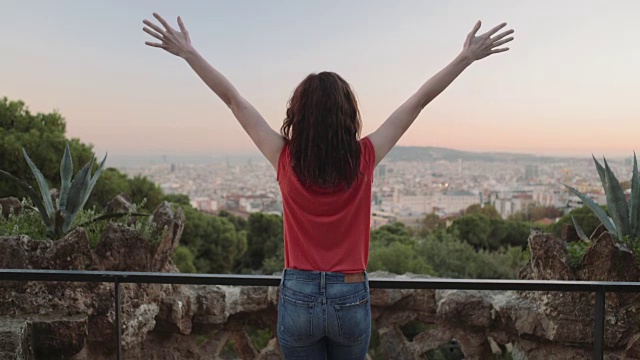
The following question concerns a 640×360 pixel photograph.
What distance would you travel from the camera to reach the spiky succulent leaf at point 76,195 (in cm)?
359

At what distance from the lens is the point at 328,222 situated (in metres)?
1.52

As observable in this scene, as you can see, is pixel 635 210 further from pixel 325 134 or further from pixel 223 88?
pixel 223 88

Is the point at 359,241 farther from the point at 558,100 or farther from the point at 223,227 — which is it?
the point at 558,100

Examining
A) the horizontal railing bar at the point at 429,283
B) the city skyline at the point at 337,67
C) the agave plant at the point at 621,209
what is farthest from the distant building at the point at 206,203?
the horizontal railing bar at the point at 429,283

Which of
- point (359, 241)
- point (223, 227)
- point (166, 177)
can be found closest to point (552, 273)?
point (359, 241)

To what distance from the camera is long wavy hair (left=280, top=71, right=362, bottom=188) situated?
150cm

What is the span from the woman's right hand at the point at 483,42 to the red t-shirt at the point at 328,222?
0.59 meters

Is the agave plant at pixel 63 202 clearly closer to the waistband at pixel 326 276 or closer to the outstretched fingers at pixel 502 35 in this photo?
the waistband at pixel 326 276

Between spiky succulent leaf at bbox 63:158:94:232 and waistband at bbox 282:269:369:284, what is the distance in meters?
2.45

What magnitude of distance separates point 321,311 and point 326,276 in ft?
0.30

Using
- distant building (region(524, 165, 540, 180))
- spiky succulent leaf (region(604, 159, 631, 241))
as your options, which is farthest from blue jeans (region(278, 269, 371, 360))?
distant building (region(524, 165, 540, 180))

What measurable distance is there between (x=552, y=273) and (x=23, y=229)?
3.16 metres

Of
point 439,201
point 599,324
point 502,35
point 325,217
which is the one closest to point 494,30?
point 502,35

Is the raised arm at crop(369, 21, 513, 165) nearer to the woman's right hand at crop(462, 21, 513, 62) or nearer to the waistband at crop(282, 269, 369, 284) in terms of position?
the woman's right hand at crop(462, 21, 513, 62)
